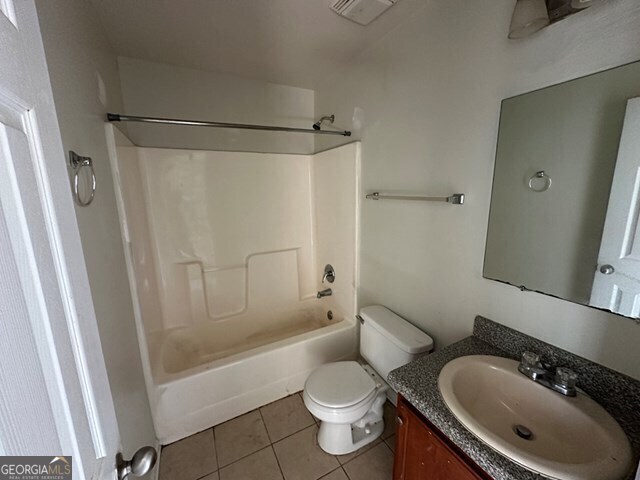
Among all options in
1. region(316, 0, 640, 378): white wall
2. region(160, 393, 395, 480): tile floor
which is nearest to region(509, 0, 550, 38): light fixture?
region(316, 0, 640, 378): white wall

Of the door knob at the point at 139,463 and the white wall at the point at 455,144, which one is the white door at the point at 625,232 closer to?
the white wall at the point at 455,144

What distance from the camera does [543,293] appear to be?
1026 millimetres

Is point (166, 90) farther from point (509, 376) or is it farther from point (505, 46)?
point (509, 376)

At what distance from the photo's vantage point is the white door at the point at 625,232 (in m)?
0.79

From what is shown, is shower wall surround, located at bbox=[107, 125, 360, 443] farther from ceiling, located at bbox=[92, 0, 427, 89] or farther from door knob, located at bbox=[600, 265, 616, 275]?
door knob, located at bbox=[600, 265, 616, 275]

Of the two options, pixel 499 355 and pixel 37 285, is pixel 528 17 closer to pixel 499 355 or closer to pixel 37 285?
pixel 499 355

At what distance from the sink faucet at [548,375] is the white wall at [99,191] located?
1.49m

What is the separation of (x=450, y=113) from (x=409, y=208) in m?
0.52

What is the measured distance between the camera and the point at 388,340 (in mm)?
1580

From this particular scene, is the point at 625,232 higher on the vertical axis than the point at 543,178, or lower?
lower

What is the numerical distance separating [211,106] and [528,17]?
2030 mm

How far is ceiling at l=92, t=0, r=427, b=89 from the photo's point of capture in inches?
52.9

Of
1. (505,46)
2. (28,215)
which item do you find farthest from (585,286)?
(28,215)
